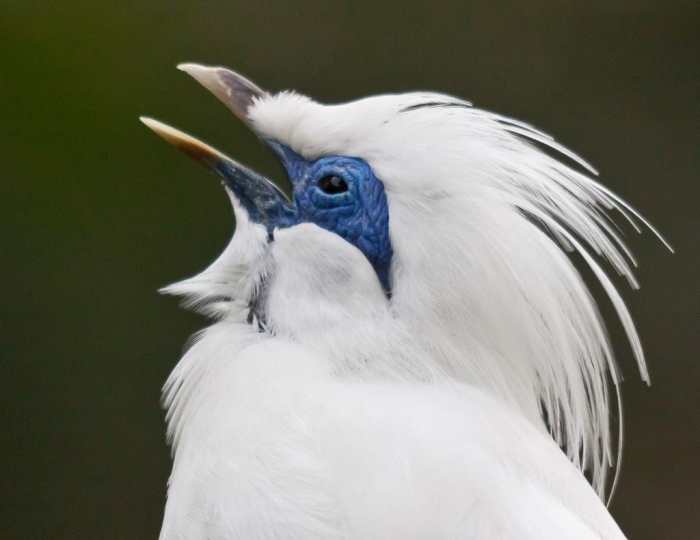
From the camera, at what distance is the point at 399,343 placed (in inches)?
58.7

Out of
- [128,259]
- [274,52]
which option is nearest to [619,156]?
[274,52]

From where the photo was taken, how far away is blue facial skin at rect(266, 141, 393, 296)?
1536 mm

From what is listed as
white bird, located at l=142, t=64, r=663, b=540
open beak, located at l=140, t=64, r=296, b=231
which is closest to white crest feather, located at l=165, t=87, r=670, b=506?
white bird, located at l=142, t=64, r=663, b=540

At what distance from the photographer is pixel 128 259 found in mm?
3377

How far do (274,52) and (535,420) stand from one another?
2.07 metres

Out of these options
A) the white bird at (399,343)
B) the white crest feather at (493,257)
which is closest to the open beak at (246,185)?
the white bird at (399,343)

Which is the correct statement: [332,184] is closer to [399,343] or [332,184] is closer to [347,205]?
[347,205]

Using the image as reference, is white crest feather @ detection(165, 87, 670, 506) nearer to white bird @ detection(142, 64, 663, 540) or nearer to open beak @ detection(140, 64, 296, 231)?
white bird @ detection(142, 64, 663, 540)

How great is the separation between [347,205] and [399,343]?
193mm

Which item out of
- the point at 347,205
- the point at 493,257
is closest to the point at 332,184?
the point at 347,205

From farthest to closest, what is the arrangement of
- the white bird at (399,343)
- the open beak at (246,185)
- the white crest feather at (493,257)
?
Answer: the open beak at (246,185)
the white crest feather at (493,257)
the white bird at (399,343)

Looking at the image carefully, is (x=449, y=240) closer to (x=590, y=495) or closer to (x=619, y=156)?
(x=590, y=495)

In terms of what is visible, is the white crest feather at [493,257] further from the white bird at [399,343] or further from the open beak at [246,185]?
the open beak at [246,185]

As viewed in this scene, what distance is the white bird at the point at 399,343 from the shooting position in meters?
1.36
